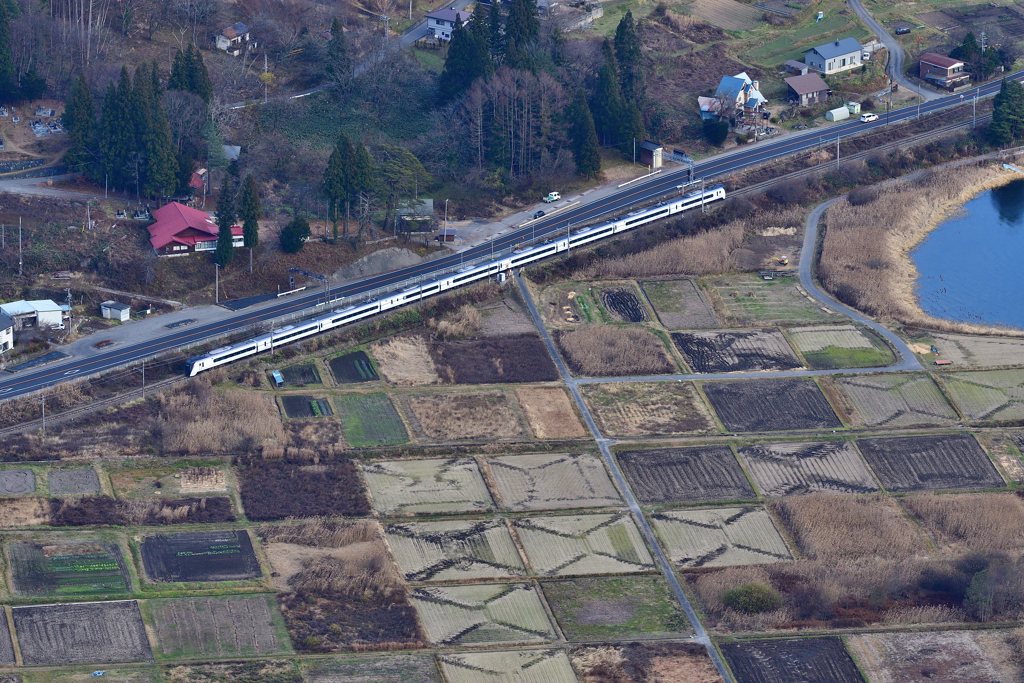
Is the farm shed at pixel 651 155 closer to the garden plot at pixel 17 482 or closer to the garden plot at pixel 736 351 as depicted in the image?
the garden plot at pixel 736 351

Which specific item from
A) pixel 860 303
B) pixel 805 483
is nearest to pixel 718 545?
pixel 805 483

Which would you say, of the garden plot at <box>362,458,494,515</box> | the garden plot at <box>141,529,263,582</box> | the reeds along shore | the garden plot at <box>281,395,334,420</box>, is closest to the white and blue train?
the garden plot at <box>281,395,334,420</box>

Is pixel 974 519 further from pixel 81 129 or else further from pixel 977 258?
pixel 81 129

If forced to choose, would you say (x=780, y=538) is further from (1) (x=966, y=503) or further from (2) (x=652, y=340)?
(2) (x=652, y=340)

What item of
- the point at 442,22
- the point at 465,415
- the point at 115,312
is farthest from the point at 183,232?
the point at 442,22

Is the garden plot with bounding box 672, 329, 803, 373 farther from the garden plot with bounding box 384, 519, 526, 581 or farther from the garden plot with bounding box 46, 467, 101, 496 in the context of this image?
the garden plot with bounding box 46, 467, 101, 496

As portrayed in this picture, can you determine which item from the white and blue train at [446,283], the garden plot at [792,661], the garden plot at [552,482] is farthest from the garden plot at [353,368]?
the garden plot at [792,661]
